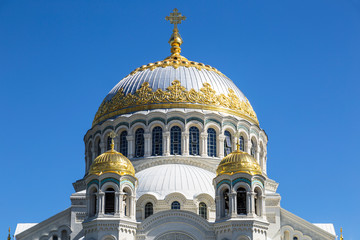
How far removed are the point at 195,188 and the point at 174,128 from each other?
5577mm

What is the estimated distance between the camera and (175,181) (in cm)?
3988

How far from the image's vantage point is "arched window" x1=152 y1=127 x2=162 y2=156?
4394 centimetres

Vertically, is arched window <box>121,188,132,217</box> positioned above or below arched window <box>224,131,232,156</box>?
below

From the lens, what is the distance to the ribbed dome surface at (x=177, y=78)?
46094 millimetres

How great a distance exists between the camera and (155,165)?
43.0 metres

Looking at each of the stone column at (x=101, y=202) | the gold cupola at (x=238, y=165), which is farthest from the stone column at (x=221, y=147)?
the stone column at (x=101, y=202)

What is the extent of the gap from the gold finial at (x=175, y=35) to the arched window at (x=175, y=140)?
24.0ft

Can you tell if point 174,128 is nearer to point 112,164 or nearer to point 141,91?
point 141,91

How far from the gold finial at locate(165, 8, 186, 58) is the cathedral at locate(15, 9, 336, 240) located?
0.06 m

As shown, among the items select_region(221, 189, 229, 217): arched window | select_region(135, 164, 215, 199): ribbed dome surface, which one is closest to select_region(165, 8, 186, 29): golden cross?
select_region(135, 164, 215, 199): ribbed dome surface

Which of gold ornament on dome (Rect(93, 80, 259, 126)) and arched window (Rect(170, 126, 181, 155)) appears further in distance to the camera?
gold ornament on dome (Rect(93, 80, 259, 126))

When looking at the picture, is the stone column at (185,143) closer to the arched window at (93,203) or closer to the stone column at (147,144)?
the stone column at (147,144)

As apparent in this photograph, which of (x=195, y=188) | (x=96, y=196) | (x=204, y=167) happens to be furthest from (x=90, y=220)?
(x=204, y=167)

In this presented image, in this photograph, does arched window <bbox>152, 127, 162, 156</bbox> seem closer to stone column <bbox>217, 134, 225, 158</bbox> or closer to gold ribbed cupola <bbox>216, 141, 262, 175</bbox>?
stone column <bbox>217, 134, 225, 158</bbox>
